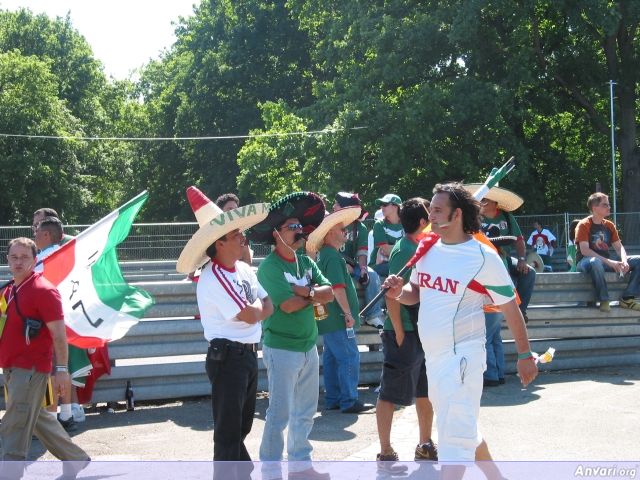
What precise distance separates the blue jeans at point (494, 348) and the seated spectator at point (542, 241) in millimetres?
15600

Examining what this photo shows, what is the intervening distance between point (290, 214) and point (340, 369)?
2915 millimetres

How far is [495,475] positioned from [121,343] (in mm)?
6665

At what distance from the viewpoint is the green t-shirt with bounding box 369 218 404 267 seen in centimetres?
1107

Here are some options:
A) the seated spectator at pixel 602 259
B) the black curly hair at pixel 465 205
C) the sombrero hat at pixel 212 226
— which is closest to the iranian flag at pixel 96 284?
the sombrero hat at pixel 212 226

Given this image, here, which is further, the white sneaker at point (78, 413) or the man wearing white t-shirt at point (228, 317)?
the white sneaker at point (78, 413)

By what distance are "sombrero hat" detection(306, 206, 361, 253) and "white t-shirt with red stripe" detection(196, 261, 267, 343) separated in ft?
6.11

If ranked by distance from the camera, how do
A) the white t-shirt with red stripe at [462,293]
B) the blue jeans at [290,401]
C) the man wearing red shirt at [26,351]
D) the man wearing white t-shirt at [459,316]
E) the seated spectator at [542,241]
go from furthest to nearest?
the seated spectator at [542,241], the man wearing red shirt at [26,351], the blue jeans at [290,401], the white t-shirt with red stripe at [462,293], the man wearing white t-shirt at [459,316]

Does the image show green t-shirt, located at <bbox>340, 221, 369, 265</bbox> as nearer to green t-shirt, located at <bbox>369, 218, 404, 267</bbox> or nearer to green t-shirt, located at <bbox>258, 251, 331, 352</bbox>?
green t-shirt, located at <bbox>369, 218, 404, 267</bbox>

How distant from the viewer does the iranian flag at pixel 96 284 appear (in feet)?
25.1

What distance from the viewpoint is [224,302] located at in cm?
577

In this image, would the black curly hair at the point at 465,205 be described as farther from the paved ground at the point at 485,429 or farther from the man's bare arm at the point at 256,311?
the paved ground at the point at 485,429

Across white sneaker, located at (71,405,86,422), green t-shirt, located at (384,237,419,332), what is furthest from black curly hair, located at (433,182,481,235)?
white sneaker, located at (71,405,86,422)

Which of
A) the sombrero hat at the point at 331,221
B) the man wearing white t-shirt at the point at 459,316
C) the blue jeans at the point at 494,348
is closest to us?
the man wearing white t-shirt at the point at 459,316

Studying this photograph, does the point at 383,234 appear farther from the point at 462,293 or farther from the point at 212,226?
the point at 462,293
